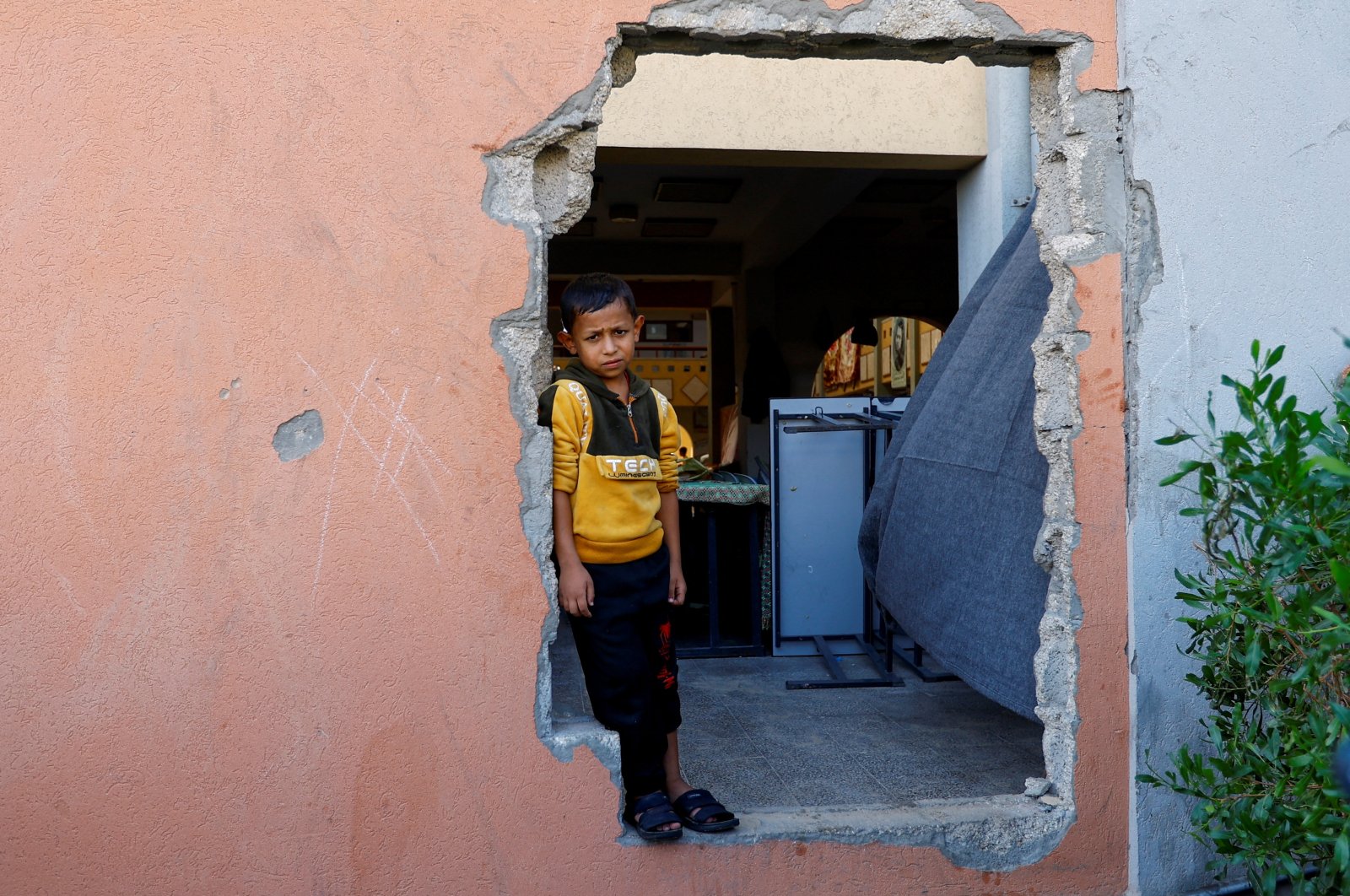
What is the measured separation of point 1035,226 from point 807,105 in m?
2.99

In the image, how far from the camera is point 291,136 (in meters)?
2.79

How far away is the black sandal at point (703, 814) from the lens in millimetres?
2912

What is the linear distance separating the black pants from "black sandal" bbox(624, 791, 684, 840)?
4 cm

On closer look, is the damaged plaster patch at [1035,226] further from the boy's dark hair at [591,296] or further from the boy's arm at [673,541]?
the boy's arm at [673,541]

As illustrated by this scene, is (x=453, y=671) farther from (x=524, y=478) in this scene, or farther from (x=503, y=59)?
(x=503, y=59)

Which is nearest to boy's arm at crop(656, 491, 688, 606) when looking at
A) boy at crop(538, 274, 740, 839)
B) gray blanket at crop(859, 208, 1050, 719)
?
boy at crop(538, 274, 740, 839)

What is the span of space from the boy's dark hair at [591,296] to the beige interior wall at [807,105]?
299 cm

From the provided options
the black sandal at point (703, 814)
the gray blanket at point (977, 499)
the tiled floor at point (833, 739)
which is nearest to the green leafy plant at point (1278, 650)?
the gray blanket at point (977, 499)

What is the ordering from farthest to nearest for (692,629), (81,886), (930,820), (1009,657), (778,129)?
(692,629) < (778,129) < (1009,657) < (930,820) < (81,886)

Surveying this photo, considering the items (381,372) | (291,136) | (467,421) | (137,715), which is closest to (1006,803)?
(467,421)

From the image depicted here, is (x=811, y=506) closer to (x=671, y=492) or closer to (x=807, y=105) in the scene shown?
(x=807, y=105)

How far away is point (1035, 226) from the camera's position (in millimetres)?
3213

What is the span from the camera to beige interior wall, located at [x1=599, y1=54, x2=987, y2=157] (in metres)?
5.81

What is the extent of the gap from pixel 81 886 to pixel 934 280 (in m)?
10.6
